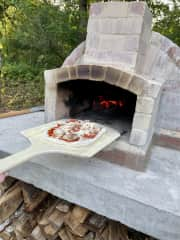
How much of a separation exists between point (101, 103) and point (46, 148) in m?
1.29

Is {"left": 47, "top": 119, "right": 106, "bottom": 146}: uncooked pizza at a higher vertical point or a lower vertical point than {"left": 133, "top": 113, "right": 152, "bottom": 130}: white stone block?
lower

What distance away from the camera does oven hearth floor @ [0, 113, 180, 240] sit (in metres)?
0.97

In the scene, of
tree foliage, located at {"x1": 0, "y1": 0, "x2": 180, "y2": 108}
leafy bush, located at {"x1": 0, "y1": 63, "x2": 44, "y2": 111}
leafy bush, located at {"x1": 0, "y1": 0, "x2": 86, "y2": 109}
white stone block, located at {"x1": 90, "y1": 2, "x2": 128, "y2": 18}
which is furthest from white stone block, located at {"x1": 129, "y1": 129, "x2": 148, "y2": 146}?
leafy bush, located at {"x1": 0, "y1": 63, "x2": 44, "y2": 111}

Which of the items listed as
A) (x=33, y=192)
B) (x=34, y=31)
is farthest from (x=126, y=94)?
(x=34, y=31)

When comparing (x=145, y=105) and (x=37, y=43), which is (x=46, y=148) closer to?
(x=145, y=105)

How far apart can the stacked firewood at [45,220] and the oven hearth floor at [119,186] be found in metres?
0.16

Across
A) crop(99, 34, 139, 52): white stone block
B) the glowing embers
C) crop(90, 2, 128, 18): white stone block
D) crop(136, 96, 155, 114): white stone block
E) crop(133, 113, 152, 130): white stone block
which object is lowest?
the glowing embers

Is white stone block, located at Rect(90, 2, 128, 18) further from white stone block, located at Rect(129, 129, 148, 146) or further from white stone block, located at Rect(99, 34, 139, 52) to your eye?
white stone block, located at Rect(129, 129, 148, 146)

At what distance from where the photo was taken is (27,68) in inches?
175

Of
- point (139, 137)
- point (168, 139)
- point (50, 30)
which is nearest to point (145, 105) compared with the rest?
point (139, 137)

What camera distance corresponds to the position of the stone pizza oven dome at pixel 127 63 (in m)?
1.28

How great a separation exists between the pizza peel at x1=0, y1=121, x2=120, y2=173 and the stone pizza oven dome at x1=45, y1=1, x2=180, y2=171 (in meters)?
0.20

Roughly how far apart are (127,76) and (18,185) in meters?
1.16

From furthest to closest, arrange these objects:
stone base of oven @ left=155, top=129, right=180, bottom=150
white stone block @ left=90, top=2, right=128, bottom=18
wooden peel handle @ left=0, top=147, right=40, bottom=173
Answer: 1. stone base of oven @ left=155, top=129, right=180, bottom=150
2. white stone block @ left=90, top=2, right=128, bottom=18
3. wooden peel handle @ left=0, top=147, right=40, bottom=173
